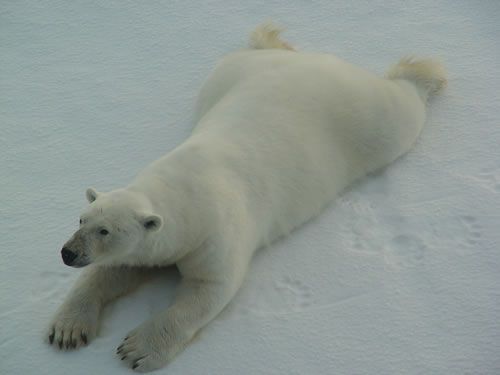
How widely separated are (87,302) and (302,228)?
3.81ft

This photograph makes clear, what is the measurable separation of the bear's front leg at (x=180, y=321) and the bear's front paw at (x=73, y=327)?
0.18m

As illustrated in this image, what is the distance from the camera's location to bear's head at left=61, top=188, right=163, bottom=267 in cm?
280

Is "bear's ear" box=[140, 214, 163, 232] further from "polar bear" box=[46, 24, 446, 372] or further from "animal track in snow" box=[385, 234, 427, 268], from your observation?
"animal track in snow" box=[385, 234, 427, 268]

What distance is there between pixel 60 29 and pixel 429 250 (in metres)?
3.42

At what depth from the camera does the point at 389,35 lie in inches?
204

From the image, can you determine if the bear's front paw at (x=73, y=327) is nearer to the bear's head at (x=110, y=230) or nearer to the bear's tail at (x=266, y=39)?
the bear's head at (x=110, y=230)

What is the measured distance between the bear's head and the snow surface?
434 millimetres

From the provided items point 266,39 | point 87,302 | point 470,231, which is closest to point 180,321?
point 87,302

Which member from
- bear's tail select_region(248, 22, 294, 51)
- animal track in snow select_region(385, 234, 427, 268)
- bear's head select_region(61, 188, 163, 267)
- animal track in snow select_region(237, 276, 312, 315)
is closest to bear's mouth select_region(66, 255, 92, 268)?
bear's head select_region(61, 188, 163, 267)

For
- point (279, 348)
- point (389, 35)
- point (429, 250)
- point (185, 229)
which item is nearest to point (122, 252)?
point (185, 229)

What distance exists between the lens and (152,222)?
2875mm

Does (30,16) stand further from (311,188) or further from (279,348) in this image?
(279,348)

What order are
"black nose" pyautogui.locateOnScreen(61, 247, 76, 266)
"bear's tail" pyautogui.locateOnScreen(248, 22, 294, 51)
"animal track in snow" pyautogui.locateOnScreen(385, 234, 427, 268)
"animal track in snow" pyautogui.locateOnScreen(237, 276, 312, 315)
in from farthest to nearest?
"bear's tail" pyautogui.locateOnScreen(248, 22, 294, 51), "animal track in snow" pyautogui.locateOnScreen(385, 234, 427, 268), "animal track in snow" pyautogui.locateOnScreen(237, 276, 312, 315), "black nose" pyautogui.locateOnScreen(61, 247, 76, 266)

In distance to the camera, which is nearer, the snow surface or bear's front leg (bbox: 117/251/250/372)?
bear's front leg (bbox: 117/251/250/372)
